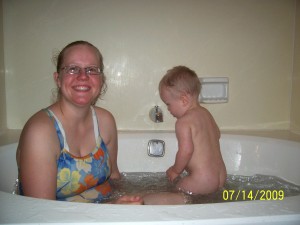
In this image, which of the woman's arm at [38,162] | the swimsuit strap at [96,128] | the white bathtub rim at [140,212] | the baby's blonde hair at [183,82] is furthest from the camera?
the baby's blonde hair at [183,82]

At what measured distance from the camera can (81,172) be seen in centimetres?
84

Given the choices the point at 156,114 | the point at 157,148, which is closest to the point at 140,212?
the point at 157,148

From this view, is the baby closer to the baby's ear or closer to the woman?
the baby's ear

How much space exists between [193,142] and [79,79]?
540 mm

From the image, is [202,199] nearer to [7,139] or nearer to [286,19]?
[7,139]

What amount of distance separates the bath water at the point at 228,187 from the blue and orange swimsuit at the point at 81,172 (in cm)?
12

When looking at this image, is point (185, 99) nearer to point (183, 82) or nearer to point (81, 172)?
point (183, 82)

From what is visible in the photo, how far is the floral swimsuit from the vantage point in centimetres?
81

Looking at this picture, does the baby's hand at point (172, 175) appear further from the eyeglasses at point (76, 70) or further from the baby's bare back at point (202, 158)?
the eyeglasses at point (76, 70)

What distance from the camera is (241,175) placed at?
135 cm

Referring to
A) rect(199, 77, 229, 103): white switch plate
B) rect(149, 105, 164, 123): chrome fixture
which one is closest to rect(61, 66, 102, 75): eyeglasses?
rect(149, 105, 164, 123): chrome fixture

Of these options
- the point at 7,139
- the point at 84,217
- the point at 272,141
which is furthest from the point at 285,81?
the point at 7,139

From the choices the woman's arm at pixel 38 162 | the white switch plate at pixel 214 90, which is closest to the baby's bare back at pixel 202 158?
the white switch plate at pixel 214 90

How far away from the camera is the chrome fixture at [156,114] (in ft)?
4.92
